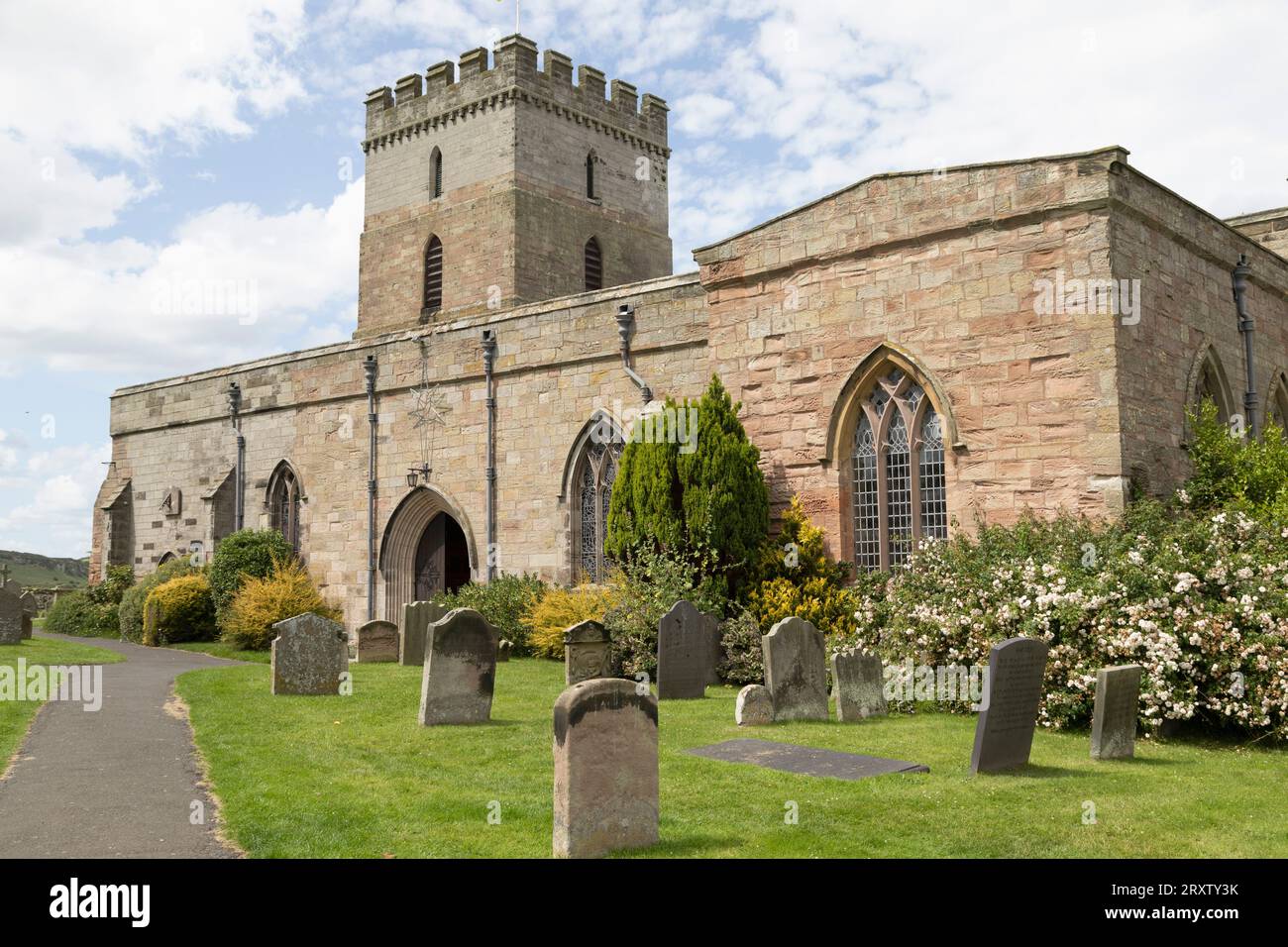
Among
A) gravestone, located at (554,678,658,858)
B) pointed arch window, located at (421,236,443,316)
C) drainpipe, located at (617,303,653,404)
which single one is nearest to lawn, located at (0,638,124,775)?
gravestone, located at (554,678,658,858)

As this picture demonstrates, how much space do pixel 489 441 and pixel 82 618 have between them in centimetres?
1320

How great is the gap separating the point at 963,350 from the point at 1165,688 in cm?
552

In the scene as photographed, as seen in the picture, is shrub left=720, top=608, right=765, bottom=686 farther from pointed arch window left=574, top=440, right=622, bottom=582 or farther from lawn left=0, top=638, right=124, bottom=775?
lawn left=0, top=638, right=124, bottom=775

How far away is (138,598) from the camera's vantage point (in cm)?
2478

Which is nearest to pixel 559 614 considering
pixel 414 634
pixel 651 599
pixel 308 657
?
pixel 414 634

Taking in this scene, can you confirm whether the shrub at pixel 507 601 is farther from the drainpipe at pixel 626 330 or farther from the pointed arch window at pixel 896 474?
the pointed arch window at pixel 896 474

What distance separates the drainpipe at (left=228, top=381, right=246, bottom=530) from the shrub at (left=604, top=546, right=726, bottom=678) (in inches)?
558

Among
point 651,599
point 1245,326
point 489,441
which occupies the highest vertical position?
point 1245,326

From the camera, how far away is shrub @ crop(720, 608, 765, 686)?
14414mm

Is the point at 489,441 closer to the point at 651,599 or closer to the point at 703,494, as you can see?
the point at 703,494

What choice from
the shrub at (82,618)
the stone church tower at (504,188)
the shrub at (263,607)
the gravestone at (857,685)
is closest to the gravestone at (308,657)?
the gravestone at (857,685)

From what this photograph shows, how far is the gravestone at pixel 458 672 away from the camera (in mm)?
11055
